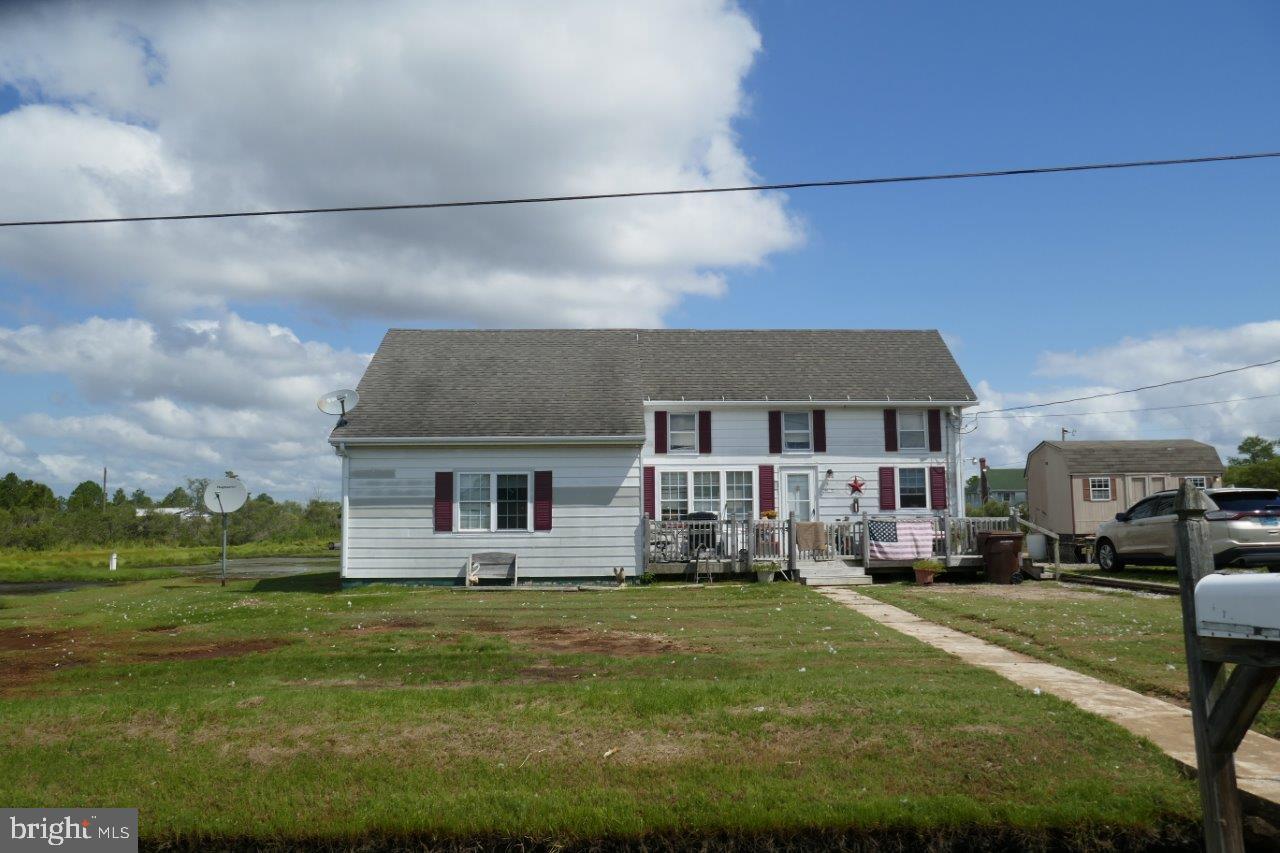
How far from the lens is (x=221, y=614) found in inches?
552

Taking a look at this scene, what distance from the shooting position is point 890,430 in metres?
25.5

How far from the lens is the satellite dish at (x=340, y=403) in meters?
20.9

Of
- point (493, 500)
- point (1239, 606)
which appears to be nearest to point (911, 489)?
point (493, 500)

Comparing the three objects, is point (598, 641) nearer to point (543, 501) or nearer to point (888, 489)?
point (543, 501)

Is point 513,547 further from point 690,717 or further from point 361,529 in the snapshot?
point 690,717

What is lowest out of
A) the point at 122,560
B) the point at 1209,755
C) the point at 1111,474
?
the point at 122,560

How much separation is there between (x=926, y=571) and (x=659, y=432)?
8.81 meters

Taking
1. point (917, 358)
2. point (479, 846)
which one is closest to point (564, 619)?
point (479, 846)

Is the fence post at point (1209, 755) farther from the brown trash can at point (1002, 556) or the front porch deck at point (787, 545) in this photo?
the brown trash can at point (1002, 556)

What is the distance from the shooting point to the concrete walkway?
570cm

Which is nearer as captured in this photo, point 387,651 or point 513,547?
point 387,651

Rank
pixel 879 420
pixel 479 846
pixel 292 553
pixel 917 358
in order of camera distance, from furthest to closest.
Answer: pixel 292 553 → pixel 917 358 → pixel 879 420 → pixel 479 846

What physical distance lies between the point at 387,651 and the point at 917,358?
21133 mm

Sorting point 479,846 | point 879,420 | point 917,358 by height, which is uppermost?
point 917,358
